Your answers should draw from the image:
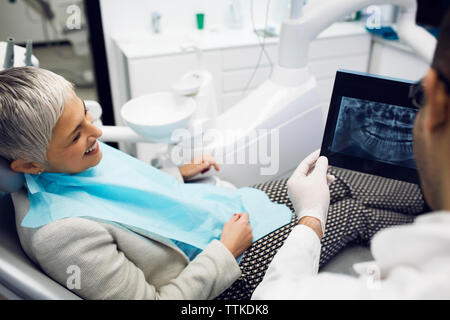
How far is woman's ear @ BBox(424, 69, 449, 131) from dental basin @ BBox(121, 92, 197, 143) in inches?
42.2

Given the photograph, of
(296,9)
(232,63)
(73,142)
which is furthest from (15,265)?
(232,63)

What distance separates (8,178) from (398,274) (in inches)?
32.2

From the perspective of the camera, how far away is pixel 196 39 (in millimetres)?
2529

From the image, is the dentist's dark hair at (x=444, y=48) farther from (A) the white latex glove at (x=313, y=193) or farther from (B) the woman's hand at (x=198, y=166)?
(B) the woman's hand at (x=198, y=166)

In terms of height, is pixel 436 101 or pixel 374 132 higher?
pixel 436 101

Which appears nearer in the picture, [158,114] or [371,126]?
[371,126]

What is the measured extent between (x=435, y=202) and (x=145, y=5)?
2.49 meters

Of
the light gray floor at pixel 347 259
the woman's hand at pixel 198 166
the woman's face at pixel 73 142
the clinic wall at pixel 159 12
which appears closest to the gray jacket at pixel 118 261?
the woman's face at pixel 73 142

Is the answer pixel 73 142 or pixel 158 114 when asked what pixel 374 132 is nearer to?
pixel 73 142

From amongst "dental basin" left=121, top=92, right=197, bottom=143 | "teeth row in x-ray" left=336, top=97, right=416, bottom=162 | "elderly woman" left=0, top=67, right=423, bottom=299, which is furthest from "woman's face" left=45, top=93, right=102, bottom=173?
"teeth row in x-ray" left=336, top=97, right=416, bottom=162

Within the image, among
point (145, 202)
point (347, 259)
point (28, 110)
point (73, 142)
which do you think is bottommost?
point (347, 259)

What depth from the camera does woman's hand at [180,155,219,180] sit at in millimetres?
1531
